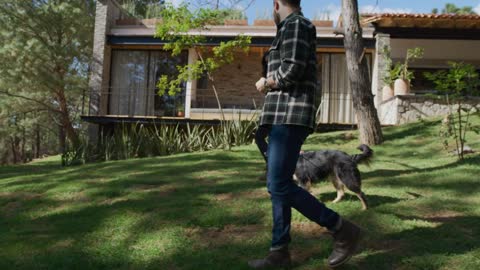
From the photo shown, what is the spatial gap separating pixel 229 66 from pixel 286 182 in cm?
1488

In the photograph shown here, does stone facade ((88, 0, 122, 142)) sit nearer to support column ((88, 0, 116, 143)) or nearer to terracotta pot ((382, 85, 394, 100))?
support column ((88, 0, 116, 143))

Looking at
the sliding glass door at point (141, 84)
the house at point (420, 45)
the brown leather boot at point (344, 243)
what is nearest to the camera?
the brown leather boot at point (344, 243)

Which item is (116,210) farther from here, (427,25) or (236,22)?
(427,25)

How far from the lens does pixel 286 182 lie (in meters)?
2.83

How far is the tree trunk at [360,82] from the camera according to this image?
9.91 meters

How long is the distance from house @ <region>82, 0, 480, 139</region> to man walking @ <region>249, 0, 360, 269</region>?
11333 millimetres

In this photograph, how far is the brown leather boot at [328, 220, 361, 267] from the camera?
9.55ft

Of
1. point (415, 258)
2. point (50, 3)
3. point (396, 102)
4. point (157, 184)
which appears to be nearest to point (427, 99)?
point (396, 102)

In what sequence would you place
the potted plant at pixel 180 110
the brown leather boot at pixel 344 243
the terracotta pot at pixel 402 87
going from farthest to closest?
1. the potted plant at pixel 180 110
2. the terracotta pot at pixel 402 87
3. the brown leather boot at pixel 344 243

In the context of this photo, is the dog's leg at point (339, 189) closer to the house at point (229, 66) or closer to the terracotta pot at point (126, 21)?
the house at point (229, 66)

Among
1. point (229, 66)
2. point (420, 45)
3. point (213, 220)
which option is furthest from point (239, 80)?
point (213, 220)

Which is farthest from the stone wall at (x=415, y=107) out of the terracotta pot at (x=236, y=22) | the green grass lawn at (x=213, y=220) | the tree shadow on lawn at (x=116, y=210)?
the tree shadow on lawn at (x=116, y=210)

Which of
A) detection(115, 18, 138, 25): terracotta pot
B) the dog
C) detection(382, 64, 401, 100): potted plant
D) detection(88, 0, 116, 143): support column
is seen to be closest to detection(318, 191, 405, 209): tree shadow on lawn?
the dog

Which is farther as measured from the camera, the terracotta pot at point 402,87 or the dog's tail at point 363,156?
the terracotta pot at point 402,87
